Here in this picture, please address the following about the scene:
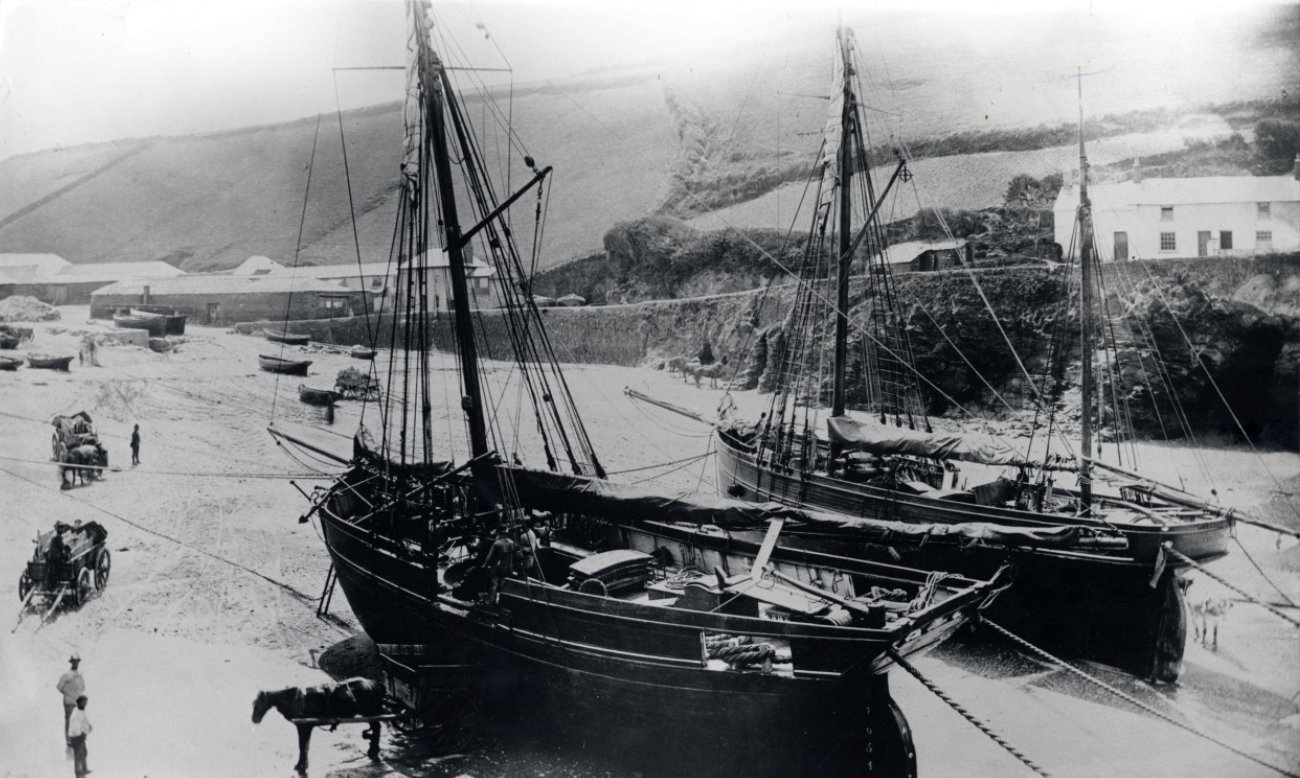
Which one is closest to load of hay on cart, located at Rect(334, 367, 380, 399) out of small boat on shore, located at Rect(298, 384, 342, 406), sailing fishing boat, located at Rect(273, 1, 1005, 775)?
small boat on shore, located at Rect(298, 384, 342, 406)

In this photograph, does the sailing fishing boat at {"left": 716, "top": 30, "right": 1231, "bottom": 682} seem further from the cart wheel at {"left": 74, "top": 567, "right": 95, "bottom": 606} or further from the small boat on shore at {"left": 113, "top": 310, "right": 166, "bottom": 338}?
the small boat on shore at {"left": 113, "top": 310, "right": 166, "bottom": 338}

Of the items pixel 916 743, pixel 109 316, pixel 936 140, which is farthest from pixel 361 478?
pixel 936 140

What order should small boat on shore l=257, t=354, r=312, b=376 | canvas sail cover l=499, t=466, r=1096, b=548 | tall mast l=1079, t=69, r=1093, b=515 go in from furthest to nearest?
small boat on shore l=257, t=354, r=312, b=376 < tall mast l=1079, t=69, r=1093, b=515 < canvas sail cover l=499, t=466, r=1096, b=548

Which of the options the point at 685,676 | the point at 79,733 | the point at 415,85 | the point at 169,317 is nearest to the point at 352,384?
the point at 169,317

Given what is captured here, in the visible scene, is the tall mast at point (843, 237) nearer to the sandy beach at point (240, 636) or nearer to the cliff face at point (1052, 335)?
the cliff face at point (1052, 335)

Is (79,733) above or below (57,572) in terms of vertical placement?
below

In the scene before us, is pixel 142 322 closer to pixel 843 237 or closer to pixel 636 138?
pixel 636 138

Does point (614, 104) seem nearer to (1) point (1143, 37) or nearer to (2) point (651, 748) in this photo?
(1) point (1143, 37)
